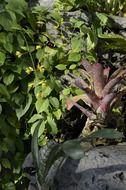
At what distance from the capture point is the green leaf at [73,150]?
1.98m

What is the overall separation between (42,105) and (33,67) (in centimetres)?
29

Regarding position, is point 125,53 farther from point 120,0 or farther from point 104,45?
point 120,0

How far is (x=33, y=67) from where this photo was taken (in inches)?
124

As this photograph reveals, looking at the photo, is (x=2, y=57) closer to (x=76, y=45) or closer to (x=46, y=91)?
(x=46, y=91)

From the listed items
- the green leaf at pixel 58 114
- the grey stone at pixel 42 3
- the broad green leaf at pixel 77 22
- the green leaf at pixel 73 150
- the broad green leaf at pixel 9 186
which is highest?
the grey stone at pixel 42 3

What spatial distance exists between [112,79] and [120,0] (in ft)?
3.42

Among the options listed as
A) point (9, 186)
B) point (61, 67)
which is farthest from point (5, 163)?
point (61, 67)

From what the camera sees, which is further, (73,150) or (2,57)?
(2,57)

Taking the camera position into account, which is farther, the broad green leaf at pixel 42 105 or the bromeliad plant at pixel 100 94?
the broad green leaf at pixel 42 105

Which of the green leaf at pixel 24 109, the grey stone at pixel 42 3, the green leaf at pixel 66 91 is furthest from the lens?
the grey stone at pixel 42 3

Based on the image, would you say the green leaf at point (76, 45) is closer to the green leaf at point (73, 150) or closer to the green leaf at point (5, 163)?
the green leaf at point (5, 163)

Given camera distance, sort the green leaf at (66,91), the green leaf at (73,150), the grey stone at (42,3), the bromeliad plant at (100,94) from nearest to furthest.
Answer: the green leaf at (73,150) < the bromeliad plant at (100,94) < the green leaf at (66,91) < the grey stone at (42,3)

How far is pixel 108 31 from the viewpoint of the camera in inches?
132

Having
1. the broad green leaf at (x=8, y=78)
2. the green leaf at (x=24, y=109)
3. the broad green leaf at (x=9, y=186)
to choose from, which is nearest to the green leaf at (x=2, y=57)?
the broad green leaf at (x=8, y=78)
